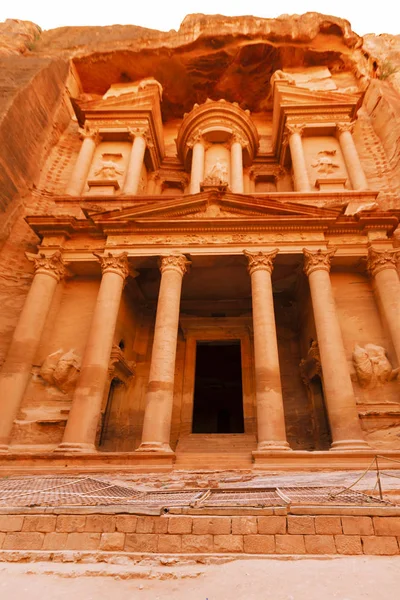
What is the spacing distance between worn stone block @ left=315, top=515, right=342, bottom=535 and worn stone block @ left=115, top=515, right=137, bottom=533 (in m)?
1.71

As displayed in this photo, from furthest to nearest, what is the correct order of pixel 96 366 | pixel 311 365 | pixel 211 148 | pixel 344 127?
pixel 211 148, pixel 344 127, pixel 311 365, pixel 96 366

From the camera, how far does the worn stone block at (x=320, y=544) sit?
3095 millimetres

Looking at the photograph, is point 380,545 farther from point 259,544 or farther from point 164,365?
point 164,365

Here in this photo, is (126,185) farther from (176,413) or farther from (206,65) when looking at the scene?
(206,65)

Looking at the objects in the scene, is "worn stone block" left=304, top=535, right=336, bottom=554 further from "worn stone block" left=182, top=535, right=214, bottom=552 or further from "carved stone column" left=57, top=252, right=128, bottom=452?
"carved stone column" left=57, top=252, right=128, bottom=452

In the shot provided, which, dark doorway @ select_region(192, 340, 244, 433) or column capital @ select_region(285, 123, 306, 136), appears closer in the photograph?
column capital @ select_region(285, 123, 306, 136)

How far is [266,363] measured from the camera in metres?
9.75

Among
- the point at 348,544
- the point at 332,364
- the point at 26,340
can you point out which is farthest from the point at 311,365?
the point at 348,544

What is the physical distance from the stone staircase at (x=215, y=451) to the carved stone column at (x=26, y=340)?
4.88 metres

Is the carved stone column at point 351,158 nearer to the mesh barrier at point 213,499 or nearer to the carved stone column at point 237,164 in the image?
the carved stone column at point 237,164

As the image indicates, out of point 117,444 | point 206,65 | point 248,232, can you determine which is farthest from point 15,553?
point 206,65

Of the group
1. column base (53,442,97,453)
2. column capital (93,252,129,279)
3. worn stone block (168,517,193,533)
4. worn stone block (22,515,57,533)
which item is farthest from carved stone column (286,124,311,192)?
worn stone block (22,515,57,533)

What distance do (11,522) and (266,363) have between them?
7.28 metres

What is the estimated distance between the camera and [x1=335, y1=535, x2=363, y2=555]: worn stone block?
310cm
